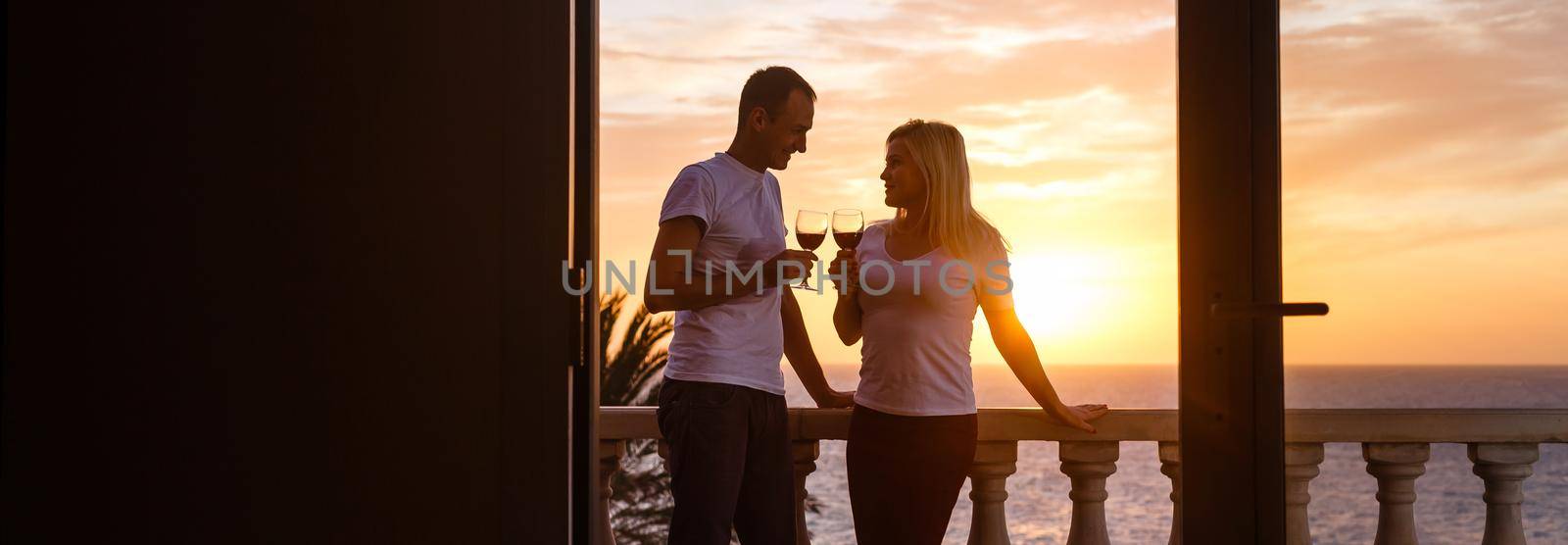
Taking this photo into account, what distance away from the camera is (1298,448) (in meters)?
1.74

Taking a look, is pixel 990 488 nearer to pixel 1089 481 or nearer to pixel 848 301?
pixel 1089 481

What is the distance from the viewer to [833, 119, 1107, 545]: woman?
2518mm

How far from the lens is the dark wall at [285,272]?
182 cm

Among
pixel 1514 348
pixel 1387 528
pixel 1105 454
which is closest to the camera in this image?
pixel 1514 348

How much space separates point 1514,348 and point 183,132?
6.83 ft

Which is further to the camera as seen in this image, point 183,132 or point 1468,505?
point 1468,505

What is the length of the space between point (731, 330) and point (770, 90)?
21.9 inches

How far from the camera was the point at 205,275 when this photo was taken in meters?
1.88

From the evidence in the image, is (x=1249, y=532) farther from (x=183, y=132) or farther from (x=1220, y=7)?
(x=183, y=132)

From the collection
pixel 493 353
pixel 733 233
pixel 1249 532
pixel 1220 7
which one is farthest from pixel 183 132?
pixel 1249 532

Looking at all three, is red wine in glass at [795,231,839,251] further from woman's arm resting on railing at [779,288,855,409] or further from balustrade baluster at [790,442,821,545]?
balustrade baluster at [790,442,821,545]

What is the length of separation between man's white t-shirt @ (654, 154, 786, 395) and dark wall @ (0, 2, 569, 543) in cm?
56

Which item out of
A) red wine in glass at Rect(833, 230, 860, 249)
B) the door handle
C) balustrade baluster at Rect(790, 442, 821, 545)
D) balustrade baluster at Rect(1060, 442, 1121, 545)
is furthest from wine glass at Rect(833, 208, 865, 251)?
the door handle

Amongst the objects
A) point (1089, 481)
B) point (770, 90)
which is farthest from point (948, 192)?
point (1089, 481)
